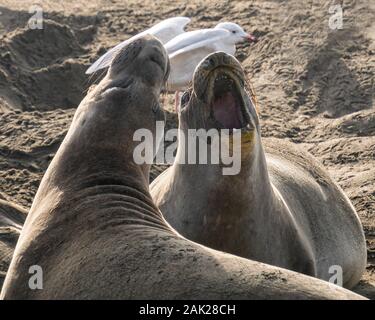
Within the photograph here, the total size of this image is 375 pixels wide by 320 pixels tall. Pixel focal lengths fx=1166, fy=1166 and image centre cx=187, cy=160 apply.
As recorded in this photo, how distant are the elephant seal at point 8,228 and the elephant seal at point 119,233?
1.43m

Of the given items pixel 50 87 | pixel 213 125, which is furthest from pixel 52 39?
pixel 213 125

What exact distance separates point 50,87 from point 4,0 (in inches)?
110

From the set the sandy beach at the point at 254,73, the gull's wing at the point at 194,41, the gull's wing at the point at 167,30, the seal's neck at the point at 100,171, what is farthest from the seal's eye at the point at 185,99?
the gull's wing at the point at 167,30

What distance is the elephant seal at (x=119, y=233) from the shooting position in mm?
3605

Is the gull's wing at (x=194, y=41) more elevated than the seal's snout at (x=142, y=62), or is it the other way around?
the gull's wing at (x=194, y=41)

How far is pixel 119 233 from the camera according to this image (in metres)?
3.96

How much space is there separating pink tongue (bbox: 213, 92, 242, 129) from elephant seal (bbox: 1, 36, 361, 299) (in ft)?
1.55

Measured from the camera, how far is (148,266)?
12.2ft

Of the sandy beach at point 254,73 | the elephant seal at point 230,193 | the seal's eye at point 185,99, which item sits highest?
the sandy beach at point 254,73

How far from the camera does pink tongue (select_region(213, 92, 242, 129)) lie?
5.19 meters

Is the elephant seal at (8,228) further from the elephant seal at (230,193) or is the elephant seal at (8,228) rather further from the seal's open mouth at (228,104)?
the seal's open mouth at (228,104)

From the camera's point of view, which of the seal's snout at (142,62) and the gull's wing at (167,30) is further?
the gull's wing at (167,30)

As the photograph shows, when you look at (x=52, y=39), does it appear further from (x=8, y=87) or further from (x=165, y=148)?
(x=165, y=148)

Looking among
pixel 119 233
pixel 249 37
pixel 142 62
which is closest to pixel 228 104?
pixel 142 62
